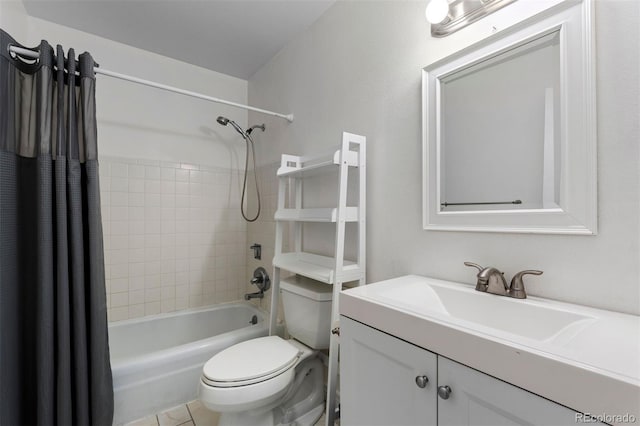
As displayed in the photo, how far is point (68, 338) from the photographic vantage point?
1.24 meters

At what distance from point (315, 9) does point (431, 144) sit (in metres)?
1.20

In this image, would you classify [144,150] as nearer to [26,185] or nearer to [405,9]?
[26,185]

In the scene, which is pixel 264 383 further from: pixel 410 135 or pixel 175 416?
pixel 410 135

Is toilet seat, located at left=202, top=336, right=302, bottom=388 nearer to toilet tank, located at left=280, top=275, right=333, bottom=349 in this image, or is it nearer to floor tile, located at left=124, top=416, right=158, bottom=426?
toilet tank, located at left=280, top=275, right=333, bottom=349

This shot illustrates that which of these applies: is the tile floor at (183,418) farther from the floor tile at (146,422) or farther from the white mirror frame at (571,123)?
the white mirror frame at (571,123)

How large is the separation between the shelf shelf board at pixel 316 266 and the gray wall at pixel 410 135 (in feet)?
0.42

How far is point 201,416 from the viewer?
154cm

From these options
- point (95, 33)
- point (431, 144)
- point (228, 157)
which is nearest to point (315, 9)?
point (431, 144)

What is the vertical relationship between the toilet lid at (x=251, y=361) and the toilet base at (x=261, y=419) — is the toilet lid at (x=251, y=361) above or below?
above

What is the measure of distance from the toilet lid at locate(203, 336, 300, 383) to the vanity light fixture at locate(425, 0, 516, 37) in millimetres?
1559

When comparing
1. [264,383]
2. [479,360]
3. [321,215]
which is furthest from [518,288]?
[264,383]

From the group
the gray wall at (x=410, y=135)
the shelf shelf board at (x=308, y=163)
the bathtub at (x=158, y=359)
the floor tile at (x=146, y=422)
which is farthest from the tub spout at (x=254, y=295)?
the shelf shelf board at (x=308, y=163)

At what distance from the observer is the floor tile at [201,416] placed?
1487mm

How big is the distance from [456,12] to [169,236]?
228 cm
